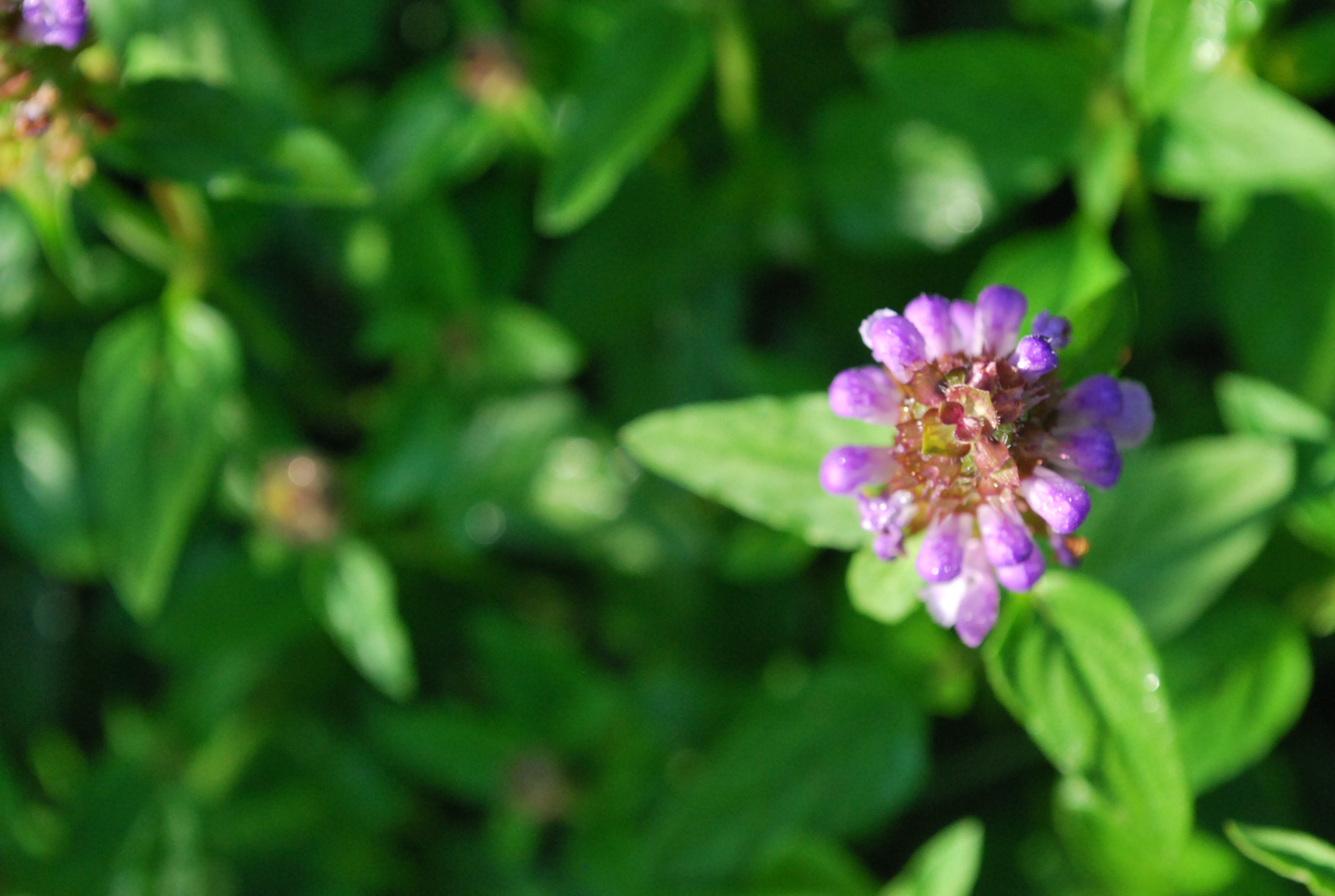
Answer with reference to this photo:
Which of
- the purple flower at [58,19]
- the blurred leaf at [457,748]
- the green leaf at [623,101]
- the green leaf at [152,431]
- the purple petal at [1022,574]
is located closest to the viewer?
the purple petal at [1022,574]

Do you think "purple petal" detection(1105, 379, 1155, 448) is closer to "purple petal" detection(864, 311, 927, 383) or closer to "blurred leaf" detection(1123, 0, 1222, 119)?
"purple petal" detection(864, 311, 927, 383)

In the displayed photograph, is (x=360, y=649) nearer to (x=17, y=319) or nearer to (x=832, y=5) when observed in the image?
(x=17, y=319)

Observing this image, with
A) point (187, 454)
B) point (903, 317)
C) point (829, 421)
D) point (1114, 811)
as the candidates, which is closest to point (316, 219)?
point (187, 454)

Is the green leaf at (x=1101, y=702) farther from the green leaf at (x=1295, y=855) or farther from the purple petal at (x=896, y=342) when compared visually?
the purple petal at (x=896, y=342)

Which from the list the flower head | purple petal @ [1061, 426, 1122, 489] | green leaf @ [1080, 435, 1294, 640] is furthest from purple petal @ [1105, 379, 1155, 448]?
green leaf @ [1080, 435, 1294, 640]

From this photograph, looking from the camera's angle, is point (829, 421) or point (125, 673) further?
point (125, 673)


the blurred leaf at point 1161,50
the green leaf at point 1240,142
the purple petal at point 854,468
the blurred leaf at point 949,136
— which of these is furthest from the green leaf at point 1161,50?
the purple petal at point 854,468
